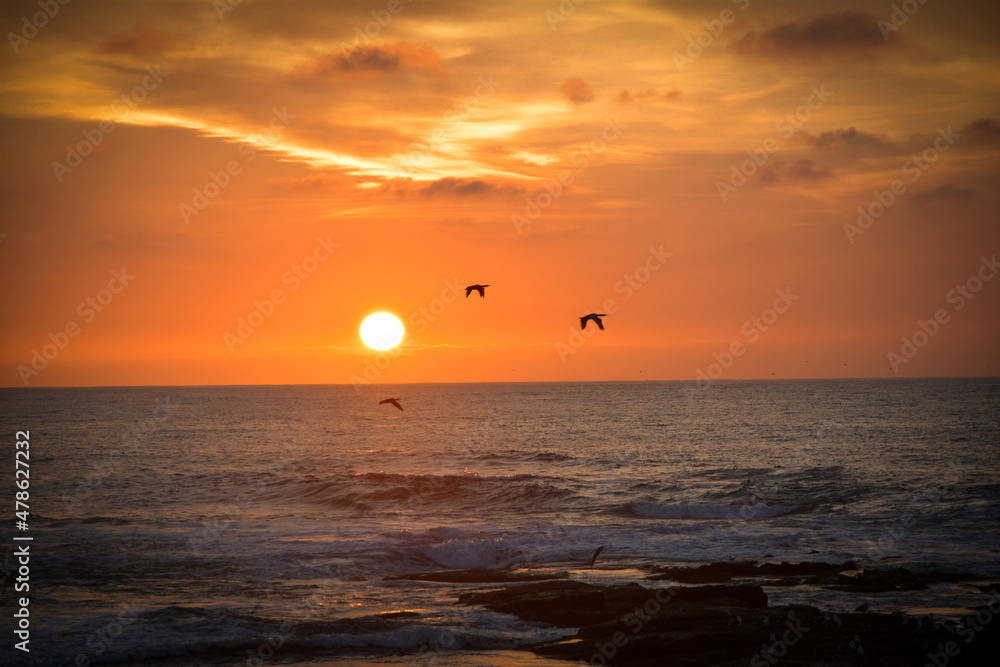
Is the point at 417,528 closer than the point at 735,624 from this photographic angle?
No

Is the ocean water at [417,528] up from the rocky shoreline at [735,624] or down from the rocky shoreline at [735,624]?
up

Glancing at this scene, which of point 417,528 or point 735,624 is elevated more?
point 417,528

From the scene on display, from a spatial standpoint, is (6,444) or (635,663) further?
(6,444)

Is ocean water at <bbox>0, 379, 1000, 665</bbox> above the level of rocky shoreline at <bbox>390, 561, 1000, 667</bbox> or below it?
above

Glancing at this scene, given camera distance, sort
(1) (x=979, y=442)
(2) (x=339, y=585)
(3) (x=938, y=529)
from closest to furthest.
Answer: (2) (x=339, y=585)
(3) (x=938, y=529)
(1) (x=979, y=442)

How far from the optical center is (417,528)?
1224 inches

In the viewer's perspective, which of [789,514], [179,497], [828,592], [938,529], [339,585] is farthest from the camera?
[179,497]

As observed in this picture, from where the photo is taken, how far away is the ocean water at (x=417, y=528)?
17.3m

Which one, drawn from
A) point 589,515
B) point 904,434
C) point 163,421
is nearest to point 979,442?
point 904,434

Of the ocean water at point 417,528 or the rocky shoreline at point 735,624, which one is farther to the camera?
the ocean water at point 417,528

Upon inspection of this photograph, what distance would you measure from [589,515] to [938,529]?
1372 cm

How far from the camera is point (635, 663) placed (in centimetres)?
1477

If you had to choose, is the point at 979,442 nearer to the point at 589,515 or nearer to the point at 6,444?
the point at 589,515

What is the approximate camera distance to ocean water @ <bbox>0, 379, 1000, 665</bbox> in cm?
1734
